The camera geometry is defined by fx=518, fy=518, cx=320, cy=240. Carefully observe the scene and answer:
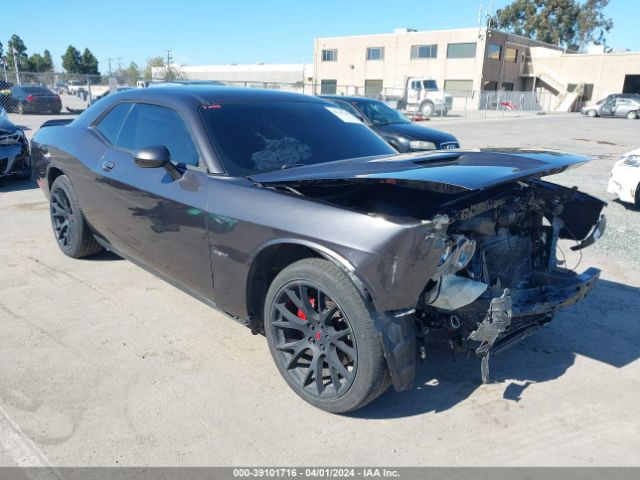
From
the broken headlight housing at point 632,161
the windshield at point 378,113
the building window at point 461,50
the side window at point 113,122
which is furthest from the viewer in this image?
the building window at point 461,50

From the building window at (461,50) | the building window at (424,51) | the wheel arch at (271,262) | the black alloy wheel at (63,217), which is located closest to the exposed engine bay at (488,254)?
the wheel arch at (271,262)

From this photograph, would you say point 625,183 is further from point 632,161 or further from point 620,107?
point 620,107

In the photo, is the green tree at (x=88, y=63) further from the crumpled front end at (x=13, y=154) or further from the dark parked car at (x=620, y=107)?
the crumpled front end at (x=13, y=154)

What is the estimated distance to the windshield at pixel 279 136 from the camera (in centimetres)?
333

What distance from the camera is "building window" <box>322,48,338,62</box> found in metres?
55.1

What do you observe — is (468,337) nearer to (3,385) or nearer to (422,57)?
(3,385)

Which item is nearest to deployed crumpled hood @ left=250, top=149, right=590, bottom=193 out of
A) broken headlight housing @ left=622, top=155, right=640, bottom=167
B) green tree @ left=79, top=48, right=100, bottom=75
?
broken headlight housing @ left=622, top=155, right=640, bottom=167

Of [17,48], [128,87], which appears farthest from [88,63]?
[128,87]

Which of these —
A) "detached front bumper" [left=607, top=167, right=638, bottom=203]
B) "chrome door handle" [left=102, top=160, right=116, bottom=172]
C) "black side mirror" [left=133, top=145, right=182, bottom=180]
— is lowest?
"detached front bumper" [left=607, top=167, right=638, bottom=203]

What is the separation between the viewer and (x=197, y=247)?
10.7 ft

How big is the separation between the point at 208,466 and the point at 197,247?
53.2 inches

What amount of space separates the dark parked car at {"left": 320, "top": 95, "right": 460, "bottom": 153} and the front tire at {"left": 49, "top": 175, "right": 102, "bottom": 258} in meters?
5.09

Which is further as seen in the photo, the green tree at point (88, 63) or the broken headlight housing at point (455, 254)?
the green tree at point (88, 63)

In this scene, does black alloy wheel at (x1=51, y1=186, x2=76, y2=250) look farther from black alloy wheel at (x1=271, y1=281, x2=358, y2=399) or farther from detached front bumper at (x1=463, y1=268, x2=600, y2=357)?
detached front bumper at (x1=463, y1=268, x2=600, y2=357)
